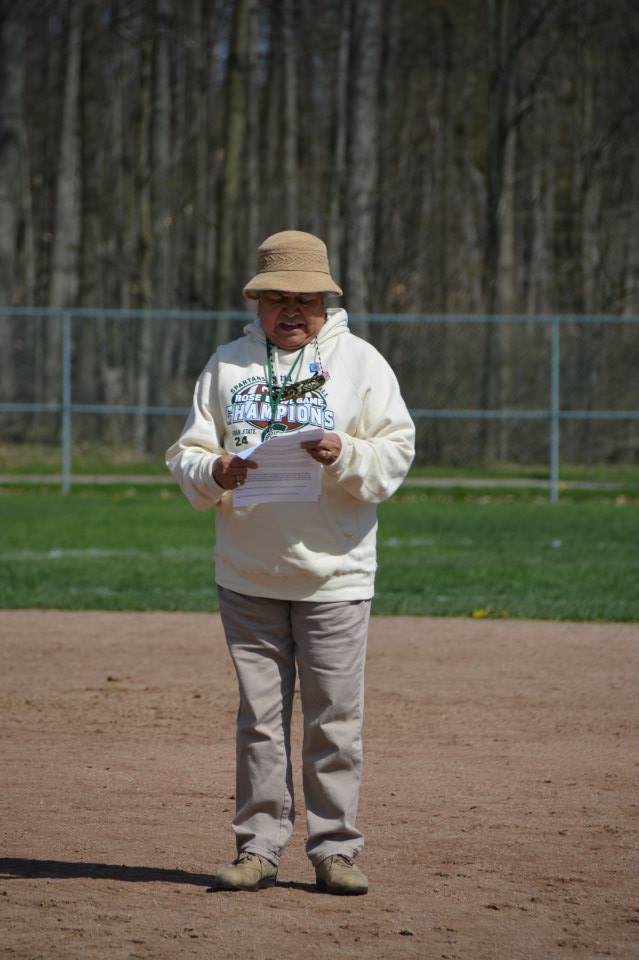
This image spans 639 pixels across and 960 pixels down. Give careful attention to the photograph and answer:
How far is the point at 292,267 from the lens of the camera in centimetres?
479

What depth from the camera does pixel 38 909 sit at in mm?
4492

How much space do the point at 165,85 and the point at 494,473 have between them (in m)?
14.6

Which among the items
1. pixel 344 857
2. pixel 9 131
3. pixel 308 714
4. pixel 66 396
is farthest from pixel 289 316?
pixel 9 131

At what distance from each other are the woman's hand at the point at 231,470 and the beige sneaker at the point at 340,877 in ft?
3.83

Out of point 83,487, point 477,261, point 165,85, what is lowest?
point 83,487

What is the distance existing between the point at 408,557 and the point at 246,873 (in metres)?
9.33

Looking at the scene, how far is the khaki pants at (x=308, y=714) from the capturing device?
4.78 metres

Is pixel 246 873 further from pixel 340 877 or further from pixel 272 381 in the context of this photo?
pixel 272 381

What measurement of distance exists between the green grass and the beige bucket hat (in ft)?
21.2

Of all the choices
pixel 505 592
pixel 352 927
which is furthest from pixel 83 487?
pixel 352 927

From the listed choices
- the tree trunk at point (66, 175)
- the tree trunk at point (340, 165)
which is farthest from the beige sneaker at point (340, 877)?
the tree trunk at point (340, 165)

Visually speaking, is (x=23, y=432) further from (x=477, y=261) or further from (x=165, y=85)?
(x=477, y=261)

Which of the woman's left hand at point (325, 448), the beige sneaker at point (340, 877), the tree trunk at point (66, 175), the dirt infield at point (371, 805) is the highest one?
the tree trunk at point (66, 175)

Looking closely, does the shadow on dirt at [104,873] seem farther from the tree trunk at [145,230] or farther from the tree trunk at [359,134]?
the tree trunk at [359,134]
